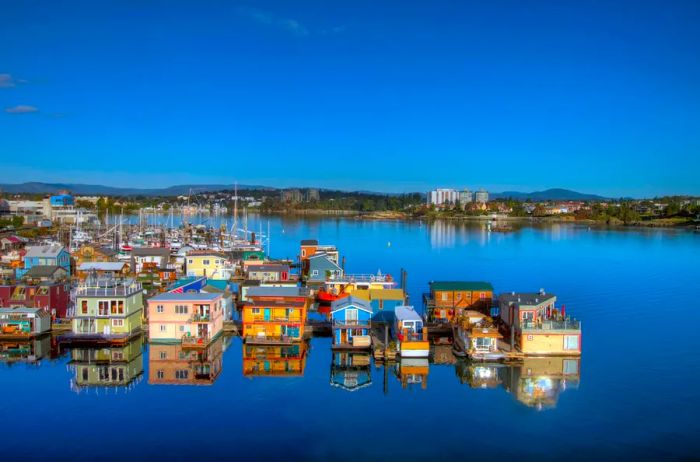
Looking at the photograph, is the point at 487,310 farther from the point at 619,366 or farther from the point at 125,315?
the point at 125,315

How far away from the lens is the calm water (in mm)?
9641

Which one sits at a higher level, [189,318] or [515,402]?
[189,318]

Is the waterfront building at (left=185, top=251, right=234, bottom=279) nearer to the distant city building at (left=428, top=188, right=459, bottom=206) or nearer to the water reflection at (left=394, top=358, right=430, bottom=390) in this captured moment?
the water reflection at (left=394, top=358, right=430, bottom=390)

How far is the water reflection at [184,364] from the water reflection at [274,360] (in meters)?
0.65

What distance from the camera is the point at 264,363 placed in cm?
1384

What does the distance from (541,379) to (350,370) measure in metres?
4.07

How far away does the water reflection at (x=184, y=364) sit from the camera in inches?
502

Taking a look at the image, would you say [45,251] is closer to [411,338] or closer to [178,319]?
[178,319]

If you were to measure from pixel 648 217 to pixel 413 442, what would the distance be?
83.7m

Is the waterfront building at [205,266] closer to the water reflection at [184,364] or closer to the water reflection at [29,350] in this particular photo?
the water reflection at [29,350]

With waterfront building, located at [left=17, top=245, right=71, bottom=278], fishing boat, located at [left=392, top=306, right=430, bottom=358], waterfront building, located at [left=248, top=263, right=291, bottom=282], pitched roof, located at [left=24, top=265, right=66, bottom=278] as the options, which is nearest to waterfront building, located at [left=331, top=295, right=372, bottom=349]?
fishing boat, located at [left=392, top=306, right=430, bottom=358]

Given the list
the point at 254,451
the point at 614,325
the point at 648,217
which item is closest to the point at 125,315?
the point at 254,451

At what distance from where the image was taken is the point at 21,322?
15305 mm

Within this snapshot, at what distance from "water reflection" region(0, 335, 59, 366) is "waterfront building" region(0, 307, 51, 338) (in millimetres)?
190
